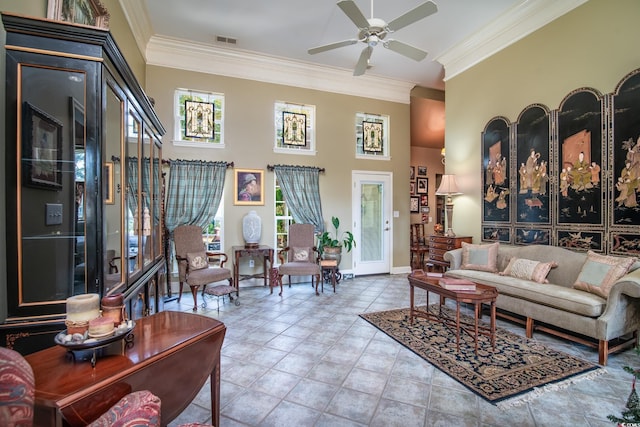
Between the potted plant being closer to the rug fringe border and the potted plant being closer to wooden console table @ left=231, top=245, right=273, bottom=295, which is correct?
wooden console table @ left=231, top=245, right=273, bottom=295

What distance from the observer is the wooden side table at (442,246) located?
15.3 feet

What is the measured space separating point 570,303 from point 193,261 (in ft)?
14.4

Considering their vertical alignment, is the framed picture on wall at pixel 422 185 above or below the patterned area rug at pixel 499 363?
above

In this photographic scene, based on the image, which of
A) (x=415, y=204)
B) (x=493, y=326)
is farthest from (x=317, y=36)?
(x=415, y=204)

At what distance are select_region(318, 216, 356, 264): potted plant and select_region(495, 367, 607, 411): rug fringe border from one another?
331 cm

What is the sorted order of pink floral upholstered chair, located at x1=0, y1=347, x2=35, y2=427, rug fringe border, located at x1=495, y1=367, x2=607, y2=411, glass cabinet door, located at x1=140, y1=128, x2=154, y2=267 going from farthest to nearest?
1. glass cabinet door, located at x1=140, y1=128, x2=154, y2=267
2. rug fringe border, located at x1=495, y1=367, x2=607, y2=411
3. pink floral upholstered chair, located at x1=0, y1=347, x2=35, y2=427

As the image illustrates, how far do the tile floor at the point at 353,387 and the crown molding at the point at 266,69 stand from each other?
409 centimetres

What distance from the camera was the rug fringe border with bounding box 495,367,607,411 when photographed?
6.50 ft

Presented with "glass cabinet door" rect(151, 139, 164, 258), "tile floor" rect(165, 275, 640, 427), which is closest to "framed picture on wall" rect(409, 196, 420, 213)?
"tile floor" rect(165, 275, 640, 427)

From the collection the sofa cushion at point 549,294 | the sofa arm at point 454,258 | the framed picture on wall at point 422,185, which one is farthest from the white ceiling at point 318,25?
the framed picture on wall at point 422,185

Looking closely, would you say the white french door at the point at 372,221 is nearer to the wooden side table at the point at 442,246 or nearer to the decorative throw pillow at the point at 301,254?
the wooden side table at the point at 442,246

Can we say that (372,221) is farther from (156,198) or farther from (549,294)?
(156,198)

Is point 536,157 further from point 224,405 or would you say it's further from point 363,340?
point 224,405

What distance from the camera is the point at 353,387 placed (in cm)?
220
